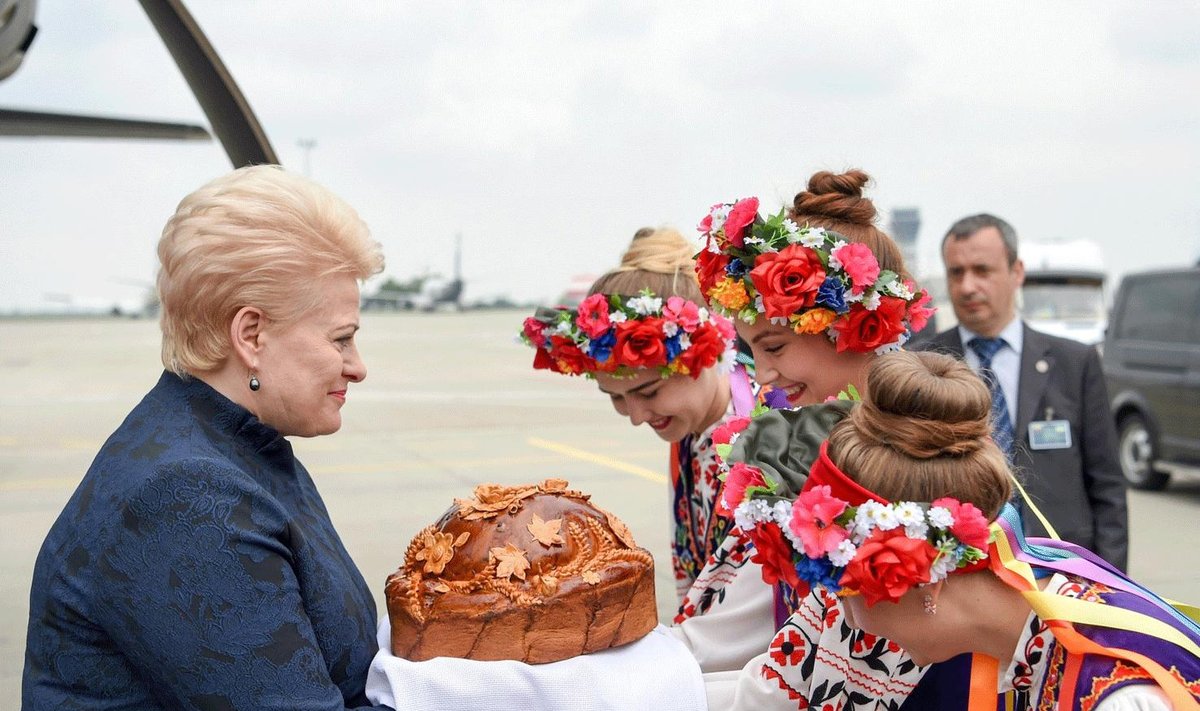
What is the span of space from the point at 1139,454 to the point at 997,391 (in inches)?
310

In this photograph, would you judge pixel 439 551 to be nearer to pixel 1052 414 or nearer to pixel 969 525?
pixel 969 525

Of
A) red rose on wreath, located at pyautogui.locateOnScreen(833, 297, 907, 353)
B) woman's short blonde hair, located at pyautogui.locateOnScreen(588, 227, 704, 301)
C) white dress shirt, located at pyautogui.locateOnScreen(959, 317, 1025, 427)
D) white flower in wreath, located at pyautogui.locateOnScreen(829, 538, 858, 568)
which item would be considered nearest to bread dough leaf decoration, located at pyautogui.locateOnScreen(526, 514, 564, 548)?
white flower in wreath, located at pyautogui.locateOnScreen(829, 538, 858, 568)

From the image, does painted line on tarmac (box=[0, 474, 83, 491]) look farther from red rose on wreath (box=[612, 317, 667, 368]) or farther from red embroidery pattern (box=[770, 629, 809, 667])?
red embroidery pattern (box=[770, 629, 809, 667])

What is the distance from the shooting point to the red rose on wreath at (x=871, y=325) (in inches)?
108

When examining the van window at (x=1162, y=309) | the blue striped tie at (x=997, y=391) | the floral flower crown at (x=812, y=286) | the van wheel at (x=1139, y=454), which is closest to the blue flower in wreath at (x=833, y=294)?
the floral flower crown at (x=812, y=286)

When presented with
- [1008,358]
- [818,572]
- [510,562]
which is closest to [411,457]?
[1008,358]

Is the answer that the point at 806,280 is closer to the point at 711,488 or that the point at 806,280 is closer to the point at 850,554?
the point at 711,488

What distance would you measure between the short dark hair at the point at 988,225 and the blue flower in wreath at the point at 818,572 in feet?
11.9

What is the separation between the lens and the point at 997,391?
4.64 metres

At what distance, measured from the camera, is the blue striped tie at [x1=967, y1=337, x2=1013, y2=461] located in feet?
14.0

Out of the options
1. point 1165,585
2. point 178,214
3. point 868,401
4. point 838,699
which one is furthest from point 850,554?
point 1165,585

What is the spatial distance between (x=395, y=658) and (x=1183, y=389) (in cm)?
1030

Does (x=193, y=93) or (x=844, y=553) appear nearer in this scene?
(x=844, y=553)

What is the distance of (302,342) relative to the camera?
2201 millimetres
